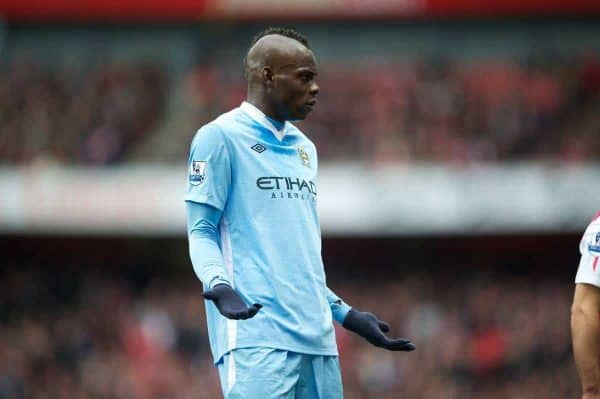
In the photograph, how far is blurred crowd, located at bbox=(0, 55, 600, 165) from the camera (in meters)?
18.8

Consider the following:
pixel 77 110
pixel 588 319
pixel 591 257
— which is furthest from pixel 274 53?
pixel 77 110

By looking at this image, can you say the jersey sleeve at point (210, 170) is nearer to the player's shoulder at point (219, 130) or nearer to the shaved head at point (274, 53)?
the player's shoulder at point (219, 130)

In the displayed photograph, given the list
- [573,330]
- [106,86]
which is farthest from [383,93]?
[573,330]

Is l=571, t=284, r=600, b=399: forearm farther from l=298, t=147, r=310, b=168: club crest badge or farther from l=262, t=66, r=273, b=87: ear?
l=262, t=66, r=273, b=87: ear

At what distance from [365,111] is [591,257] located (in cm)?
1450

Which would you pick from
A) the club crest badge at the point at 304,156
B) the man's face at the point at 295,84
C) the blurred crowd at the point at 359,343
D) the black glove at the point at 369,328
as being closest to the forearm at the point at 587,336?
the black glove at the point at 369,328

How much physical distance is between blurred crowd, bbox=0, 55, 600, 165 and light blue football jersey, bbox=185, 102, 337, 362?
1344 cm

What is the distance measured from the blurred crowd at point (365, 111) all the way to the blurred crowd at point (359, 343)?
7.17 ft

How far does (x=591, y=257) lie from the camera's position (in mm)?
5035

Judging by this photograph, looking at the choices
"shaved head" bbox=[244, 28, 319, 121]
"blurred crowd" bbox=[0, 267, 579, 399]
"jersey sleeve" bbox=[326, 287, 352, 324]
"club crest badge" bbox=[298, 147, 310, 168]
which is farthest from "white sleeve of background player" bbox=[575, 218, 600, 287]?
"blurred crowd" bbox=[0, 267, 579, 399]

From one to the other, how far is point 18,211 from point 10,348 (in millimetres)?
2203

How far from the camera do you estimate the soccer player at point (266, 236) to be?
15.0 ft

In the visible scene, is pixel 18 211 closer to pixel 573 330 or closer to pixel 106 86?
pixel 106 86

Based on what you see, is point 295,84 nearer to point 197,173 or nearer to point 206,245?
point 197,173
